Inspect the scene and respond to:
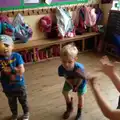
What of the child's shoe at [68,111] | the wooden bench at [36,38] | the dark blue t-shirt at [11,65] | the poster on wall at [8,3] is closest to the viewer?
the dark blue t-shirt at [11,65]

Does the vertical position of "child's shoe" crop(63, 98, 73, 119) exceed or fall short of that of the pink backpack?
it falls short

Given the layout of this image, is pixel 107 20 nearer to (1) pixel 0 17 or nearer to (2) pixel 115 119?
(1) pixel 0 17

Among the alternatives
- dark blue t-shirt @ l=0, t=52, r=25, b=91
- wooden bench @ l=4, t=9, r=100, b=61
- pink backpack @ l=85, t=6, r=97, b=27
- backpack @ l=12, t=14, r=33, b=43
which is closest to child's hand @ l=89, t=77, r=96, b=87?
dark blue t-shirt @ l=0, t=52, r=25, b=91

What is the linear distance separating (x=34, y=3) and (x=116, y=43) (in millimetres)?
1585

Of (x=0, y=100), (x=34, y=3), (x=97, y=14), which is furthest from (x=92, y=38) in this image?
(x=0, y=100)

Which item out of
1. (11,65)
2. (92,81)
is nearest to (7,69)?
(11,65)

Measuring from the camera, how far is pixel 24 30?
3.04 meters

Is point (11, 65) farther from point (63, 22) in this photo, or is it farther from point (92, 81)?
point (63, 22)

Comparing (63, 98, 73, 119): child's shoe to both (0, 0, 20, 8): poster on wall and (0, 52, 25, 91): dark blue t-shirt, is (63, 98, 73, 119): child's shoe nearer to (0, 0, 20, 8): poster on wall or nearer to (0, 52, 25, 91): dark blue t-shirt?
(0, 52, 25, 91): dark blue t-shirt

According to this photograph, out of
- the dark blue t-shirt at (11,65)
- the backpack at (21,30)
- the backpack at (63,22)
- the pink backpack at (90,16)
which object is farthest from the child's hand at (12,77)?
the pink backpack at (90,16)

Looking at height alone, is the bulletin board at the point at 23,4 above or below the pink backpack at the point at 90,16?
above

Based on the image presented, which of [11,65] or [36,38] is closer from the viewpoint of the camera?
[11,65]

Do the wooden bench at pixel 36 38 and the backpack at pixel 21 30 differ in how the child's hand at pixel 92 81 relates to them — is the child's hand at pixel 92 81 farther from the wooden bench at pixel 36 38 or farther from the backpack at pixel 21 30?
the backpack at pixel 21 30

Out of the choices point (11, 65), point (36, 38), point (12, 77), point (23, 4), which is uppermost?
point (23, 4)
